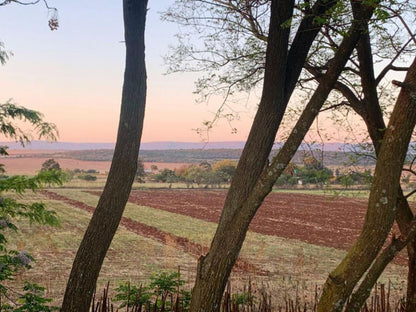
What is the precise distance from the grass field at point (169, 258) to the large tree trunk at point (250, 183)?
167 inches

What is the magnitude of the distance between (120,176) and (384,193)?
208 cm

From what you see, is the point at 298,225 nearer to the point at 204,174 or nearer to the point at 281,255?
the point at 281,255

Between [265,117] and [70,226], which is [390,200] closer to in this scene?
[265,117]

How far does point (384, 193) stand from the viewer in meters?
3.56

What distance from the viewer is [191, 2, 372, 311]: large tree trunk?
3924 mm

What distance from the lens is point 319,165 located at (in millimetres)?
5758

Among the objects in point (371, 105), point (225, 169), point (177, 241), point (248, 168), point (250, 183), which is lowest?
point (177, 241)

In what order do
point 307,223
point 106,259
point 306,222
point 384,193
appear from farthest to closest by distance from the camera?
1. point 306,222
2. point 307,223
3. point 106,259
4. point 384,193

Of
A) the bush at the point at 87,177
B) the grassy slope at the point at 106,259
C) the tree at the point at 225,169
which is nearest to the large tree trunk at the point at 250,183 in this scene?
the grassy slope at the point at 106,259

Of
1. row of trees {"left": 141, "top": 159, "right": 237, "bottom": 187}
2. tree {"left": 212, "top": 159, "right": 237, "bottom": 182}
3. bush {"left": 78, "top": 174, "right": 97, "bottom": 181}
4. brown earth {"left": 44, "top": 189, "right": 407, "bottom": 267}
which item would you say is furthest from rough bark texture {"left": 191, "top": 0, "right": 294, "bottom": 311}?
bush {"left": 78, "top": 174, "right": 97, "bottom": 181}

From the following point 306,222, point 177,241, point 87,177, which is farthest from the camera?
point 87,177

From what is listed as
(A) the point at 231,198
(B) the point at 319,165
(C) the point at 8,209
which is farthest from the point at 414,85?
(C) the point at 8,209

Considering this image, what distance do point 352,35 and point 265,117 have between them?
0.97 metres

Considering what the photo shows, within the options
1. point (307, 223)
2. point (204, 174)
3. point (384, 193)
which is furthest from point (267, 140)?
point (204, 174)
